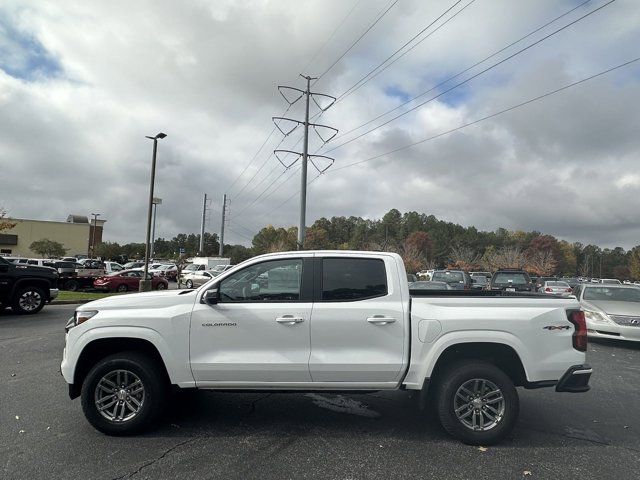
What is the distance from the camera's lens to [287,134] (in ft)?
91.8

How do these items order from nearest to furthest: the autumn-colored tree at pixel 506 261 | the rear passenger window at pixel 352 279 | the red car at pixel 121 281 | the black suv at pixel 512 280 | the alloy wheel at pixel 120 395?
the alloy wheel at pixel 120 395, the rear passenger window at pixel 352 279, the black suv at pixel 512 280, the red car at pixel 121 281, the autumn-colored tree at pixel 506 261

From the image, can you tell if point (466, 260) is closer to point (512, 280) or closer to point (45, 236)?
point (512, 280)

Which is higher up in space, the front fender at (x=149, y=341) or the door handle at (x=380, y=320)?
the door handle at (x=380, y=320)

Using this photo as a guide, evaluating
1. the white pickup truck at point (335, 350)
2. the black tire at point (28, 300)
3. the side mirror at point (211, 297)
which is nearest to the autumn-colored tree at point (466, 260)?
the black tire at point (28, 300)

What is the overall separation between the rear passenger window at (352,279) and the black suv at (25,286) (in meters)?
12.3

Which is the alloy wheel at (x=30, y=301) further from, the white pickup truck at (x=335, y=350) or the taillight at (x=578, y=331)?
the taillight at (x=578, y=331)

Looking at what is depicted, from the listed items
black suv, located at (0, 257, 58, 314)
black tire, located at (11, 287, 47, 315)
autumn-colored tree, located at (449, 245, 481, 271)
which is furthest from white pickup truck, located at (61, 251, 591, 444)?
autumn-colored tree, located at (449, 245, 481, 271)

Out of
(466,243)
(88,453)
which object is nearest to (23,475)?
(88,453)

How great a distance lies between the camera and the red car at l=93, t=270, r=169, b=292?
940 inches

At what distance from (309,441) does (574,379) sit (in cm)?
265

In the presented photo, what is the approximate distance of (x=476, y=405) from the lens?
14.9 feet

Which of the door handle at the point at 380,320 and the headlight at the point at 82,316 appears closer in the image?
the door handle at the point at 380,320

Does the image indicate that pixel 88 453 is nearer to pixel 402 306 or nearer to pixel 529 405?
pixel 402 306

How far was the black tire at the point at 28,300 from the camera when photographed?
13727mm
